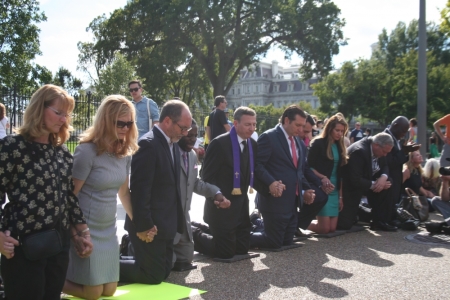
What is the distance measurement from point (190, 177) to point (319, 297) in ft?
6.60

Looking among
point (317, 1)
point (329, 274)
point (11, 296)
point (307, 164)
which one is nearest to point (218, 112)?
point (307, 164)

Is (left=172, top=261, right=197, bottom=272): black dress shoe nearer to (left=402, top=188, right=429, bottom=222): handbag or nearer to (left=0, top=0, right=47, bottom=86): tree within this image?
(left=402, top=188, right=429, bottom=222): handbag

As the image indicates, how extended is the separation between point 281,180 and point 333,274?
176cm

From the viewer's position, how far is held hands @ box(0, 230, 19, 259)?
353cm

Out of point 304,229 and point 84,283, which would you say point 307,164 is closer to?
point 304,229

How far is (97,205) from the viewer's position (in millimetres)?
4598

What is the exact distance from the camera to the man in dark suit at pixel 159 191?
5281mm

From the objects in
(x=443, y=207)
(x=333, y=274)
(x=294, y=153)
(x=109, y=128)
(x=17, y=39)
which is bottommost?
(x=333, y=274)

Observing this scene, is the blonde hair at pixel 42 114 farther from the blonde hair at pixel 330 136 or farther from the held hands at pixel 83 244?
the blonde hair at pixel 330 136

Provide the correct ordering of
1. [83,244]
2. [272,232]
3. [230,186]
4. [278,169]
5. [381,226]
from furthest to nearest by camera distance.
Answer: [381,226] < [278,169] < [272,232] < [230,186] < [83,244]

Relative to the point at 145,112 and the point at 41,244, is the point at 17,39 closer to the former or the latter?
the point at 145,112

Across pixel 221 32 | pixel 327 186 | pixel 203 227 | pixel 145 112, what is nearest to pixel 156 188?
pixel 203 227

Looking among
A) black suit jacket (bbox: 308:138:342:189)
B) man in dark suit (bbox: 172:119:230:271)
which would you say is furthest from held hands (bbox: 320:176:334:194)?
man in dark suit (bbox: 172:119:230:271)

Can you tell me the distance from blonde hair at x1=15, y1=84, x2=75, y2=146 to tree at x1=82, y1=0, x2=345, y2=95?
110 ft
